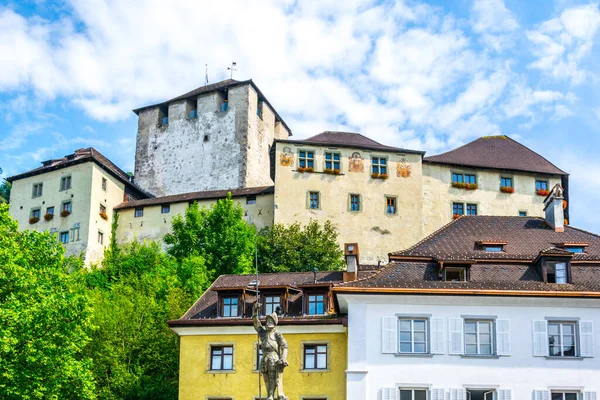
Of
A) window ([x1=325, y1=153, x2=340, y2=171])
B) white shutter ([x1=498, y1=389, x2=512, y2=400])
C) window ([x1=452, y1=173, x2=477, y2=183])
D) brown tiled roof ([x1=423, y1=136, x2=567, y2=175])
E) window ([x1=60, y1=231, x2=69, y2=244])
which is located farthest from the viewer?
window ([x1=60, y1=231, x2=69, y2=244])

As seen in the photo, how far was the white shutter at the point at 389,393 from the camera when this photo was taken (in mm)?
35844

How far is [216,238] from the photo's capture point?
6731cm

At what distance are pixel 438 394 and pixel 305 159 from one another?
3876cm

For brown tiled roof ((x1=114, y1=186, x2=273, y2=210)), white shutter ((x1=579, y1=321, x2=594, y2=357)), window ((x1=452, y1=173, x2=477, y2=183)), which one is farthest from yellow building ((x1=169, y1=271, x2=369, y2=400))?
window ((x1=452, y1=173, x2=477, y2=183))

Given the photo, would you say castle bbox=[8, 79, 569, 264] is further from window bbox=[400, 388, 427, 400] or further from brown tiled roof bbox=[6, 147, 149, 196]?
window bbox=[400, 388, 427, 400]

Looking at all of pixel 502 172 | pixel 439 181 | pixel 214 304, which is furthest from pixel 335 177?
pixel 214 304

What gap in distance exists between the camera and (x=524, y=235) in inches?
1706

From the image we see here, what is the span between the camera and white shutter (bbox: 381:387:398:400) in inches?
1411

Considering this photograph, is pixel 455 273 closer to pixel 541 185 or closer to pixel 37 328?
pixel 37 328

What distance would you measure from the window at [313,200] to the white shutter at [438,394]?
123 ft

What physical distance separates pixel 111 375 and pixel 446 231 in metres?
16.0

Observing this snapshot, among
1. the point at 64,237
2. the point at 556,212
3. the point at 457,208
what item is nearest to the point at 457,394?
the point at 556,212

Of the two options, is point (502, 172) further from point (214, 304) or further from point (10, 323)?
point (10, 323)

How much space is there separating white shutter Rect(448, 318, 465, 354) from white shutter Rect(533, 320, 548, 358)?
2.59 m
